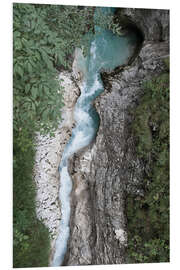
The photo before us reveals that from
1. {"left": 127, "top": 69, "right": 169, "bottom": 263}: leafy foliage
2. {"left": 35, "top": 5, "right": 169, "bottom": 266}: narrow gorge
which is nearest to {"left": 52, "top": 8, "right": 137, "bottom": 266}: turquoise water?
{"left": 35, "top": 5, "right": 169, "bottom": 266}: narrow gorge

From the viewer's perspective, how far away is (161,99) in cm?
249

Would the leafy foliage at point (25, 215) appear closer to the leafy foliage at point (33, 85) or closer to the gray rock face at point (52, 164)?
the leafy foliage at point (33, 85)

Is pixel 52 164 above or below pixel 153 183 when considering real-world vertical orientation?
above

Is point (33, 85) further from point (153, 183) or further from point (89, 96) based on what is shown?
point (153, 183)

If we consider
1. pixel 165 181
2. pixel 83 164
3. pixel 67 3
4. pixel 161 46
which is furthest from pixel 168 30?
pixel 83 164

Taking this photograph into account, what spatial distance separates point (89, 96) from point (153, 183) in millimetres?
1411

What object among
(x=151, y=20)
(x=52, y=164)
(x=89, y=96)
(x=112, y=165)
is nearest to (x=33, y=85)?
(x=89, y=96)

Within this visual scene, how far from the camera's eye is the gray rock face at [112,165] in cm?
257

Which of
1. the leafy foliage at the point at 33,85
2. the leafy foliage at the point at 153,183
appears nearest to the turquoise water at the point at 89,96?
the leafy foliage at the point at 33,85

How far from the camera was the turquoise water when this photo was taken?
267cm

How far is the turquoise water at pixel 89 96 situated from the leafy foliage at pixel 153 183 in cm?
66

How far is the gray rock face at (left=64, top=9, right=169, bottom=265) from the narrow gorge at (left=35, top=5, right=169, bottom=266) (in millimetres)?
11

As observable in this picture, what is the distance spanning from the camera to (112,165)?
2.71 meters
